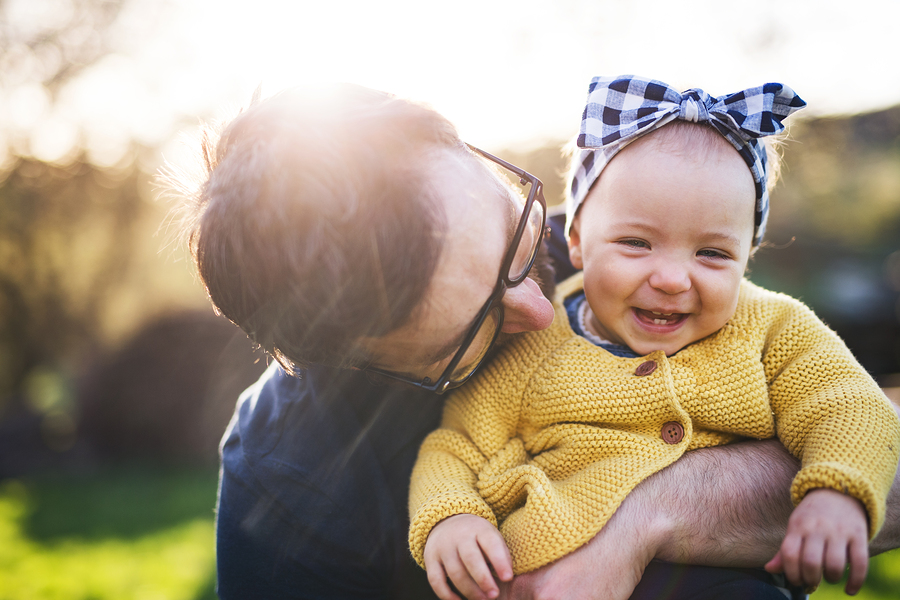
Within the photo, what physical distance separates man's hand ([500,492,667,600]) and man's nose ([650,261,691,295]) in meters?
0.63

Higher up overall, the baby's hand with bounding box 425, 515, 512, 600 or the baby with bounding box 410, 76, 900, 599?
the baby with bounding box 410, 76, 900, 599

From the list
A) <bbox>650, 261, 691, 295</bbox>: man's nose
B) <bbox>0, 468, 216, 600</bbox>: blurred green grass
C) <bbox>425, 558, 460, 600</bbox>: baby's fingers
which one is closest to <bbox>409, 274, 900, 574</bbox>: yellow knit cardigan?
<bbox>425, 558, 460, 600</bbox>: baby's fingers

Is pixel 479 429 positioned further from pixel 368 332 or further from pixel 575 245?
pixel 575 245

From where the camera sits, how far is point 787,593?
157cm

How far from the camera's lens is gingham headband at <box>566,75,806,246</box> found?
168 cm

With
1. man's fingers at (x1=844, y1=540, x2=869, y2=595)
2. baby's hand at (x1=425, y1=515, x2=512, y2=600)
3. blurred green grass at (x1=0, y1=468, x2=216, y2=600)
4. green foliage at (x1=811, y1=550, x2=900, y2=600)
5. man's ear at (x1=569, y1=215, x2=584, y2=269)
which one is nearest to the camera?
man's fingers at (x1=844, y1=540, x2=869, y2=595)

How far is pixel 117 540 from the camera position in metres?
5.12

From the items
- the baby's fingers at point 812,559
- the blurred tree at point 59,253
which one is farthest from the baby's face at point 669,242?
the blurred tree at point 59,253

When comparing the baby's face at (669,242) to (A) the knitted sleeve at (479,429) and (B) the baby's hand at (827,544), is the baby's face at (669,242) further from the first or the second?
(B) the baby's hand at (827,544)

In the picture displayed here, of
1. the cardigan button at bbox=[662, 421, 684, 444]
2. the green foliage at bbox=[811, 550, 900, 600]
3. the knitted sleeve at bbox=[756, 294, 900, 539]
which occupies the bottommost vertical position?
the green foliage at bbox=[811, 550, 900, 600]

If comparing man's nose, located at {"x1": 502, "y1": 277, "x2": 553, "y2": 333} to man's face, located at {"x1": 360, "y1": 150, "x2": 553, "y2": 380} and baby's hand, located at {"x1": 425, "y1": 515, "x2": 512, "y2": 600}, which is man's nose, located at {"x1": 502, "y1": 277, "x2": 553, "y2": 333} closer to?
man's face, located at {"x1": 360, "y1": 150, "x2": 553, "y2": 380}

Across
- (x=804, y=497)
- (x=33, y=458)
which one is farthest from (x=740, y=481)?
(x=33, y=458)

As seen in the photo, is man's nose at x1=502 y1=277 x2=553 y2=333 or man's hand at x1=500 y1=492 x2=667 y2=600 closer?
man's hand at x1=500 y1=492 x2=667 y2=600

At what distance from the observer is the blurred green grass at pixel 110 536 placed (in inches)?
172
